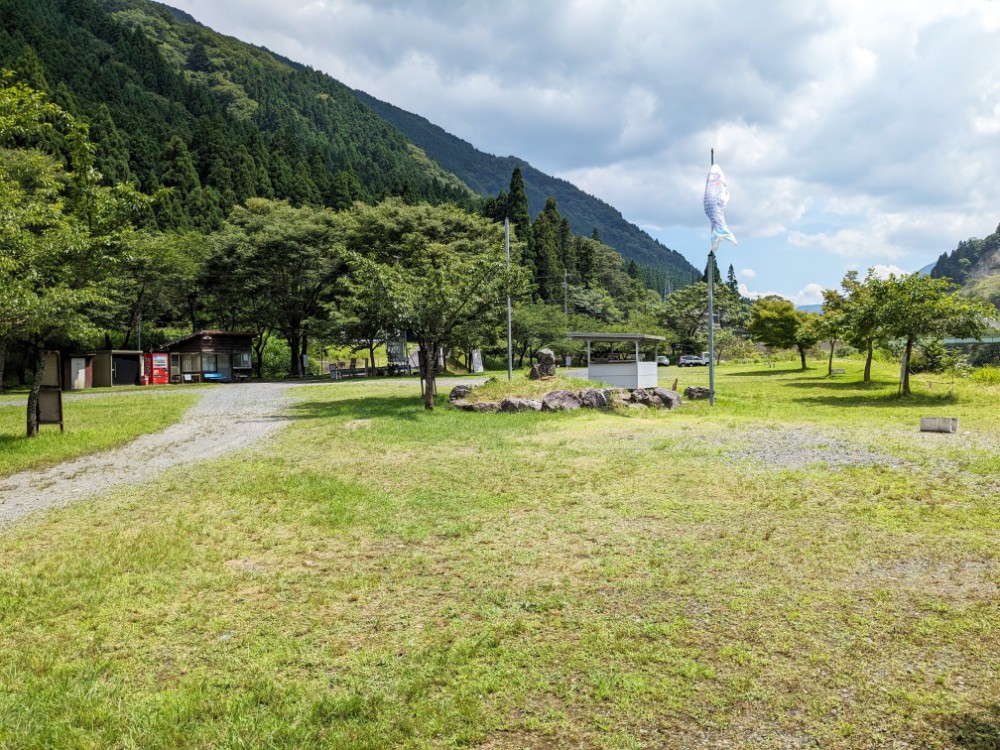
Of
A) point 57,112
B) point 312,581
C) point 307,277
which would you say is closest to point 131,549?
point 312,581

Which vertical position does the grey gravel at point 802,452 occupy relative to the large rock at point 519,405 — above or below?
below

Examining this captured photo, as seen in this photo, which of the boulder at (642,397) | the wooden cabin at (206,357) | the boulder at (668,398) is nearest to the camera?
the boulder at (642,397)

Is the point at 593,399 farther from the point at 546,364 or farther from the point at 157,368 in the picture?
the point at 157,368

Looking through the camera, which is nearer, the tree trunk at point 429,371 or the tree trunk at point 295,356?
→ the tree trunk at point 429,371

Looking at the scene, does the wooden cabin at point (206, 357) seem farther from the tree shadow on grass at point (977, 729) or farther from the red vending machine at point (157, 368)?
the tree shadow on grass at point (977, 729)

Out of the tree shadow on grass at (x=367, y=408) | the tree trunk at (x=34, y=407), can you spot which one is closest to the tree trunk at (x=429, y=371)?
the tree shadow on grass at (x=367, y=408)

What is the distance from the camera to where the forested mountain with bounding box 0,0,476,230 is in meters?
49.5

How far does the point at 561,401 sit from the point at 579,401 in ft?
2.10

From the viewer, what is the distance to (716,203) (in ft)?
59.7

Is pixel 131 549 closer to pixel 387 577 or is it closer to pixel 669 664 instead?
pixel 387 577

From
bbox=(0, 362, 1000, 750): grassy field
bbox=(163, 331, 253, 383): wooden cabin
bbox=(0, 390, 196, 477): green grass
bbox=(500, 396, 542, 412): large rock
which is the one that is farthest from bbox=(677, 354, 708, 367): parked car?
bbox=(0, 362, 1000, 750): grassy field

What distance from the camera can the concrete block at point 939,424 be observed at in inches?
435

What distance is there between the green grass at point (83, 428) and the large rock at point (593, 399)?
1006cm

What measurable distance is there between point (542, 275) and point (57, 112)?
5039 cm
